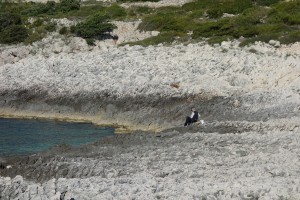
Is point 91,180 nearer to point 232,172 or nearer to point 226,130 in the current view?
point 232,172

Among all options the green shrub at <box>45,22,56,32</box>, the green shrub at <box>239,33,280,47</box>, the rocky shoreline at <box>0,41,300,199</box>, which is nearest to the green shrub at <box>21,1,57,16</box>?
the green shrub at <box>45,22,56,32</box>

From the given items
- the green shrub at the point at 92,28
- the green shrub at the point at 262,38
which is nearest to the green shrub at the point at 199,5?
the green shrub at the point at 92,28

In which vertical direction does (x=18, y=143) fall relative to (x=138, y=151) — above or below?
below

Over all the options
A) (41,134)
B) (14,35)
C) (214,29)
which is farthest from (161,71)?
(14,35)

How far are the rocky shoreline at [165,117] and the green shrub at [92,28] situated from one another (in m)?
8.69

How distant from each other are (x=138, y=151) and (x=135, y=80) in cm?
1505

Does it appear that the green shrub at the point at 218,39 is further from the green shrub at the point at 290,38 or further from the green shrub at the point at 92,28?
the green shrub at the point at 92,28

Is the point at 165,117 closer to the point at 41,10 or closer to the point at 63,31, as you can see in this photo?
the point at 63,31

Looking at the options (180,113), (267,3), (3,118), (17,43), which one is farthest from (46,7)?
(180,113)

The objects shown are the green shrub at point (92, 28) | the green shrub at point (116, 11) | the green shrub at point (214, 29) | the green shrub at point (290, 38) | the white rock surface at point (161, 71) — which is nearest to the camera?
the white rock surface at point (161, 71)

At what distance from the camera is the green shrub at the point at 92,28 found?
5494 centimetres

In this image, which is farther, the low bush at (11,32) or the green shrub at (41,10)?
the green shrub at (41,10)

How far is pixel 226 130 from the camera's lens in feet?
92.1

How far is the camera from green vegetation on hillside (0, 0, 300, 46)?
48.2 meters
